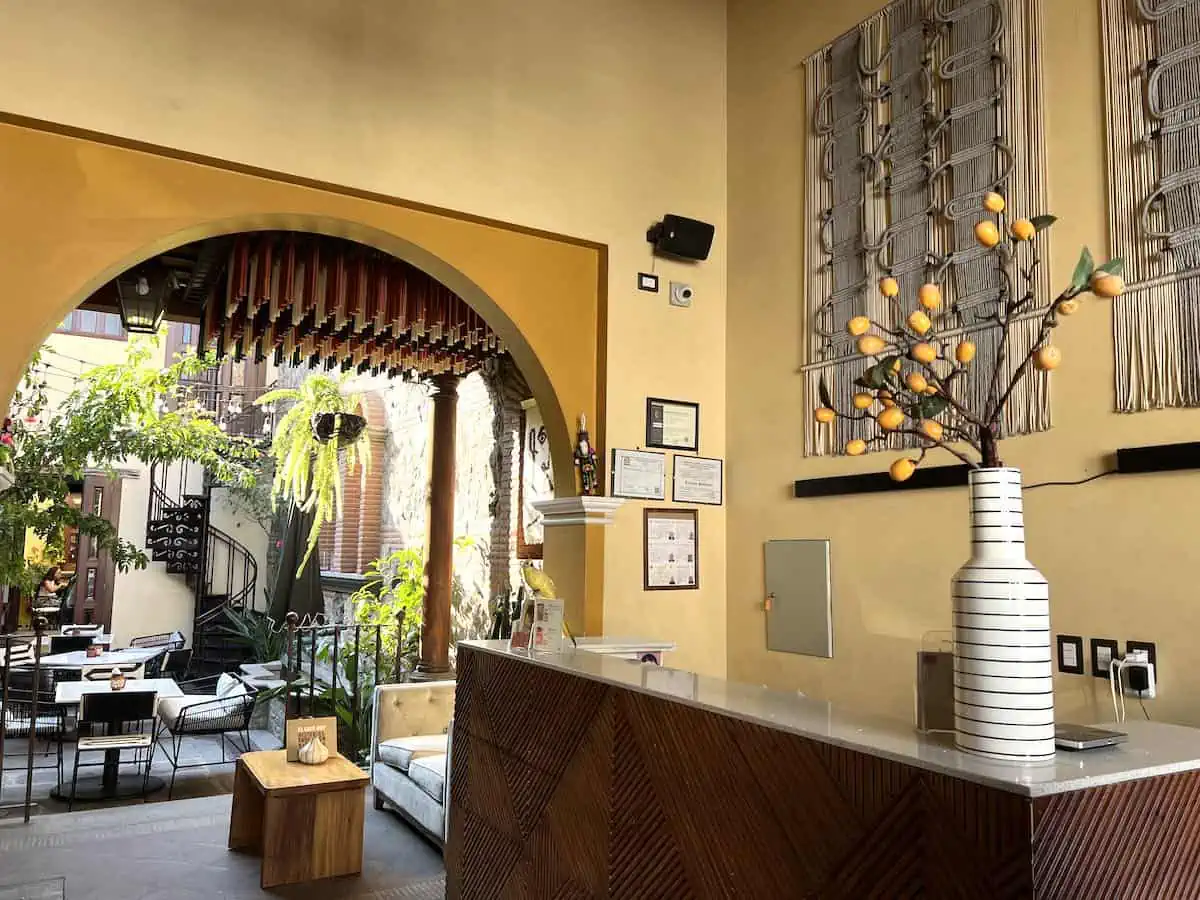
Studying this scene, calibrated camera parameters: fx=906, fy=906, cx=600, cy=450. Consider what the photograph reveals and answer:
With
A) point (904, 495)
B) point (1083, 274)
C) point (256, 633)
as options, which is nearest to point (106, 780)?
point (256, 633)

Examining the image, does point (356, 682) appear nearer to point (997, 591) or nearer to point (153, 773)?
point (153, 773)

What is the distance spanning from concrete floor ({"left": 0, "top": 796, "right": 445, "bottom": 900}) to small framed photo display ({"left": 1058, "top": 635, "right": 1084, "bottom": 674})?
9.82 ft

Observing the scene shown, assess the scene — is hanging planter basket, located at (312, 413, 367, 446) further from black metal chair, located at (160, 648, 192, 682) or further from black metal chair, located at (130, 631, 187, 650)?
black metal chair, located at (130, 631, 187, 650)

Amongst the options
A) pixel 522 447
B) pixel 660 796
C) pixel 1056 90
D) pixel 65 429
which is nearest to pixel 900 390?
pixel 660 796

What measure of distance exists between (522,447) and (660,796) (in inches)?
201

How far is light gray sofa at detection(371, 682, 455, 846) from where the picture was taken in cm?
491

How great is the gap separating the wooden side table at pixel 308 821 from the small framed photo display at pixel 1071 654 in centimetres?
333

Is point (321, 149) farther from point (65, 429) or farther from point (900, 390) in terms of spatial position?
point (65, 429)

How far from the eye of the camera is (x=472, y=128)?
15.8ft

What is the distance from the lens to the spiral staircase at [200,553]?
12.5 metres

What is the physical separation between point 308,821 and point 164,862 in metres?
0.86

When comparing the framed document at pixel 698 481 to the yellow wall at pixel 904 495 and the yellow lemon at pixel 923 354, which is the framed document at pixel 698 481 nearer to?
the yellow wall at pixel 904 495

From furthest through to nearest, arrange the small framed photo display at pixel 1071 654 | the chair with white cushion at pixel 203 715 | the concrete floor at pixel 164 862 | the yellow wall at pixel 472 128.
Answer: the chair with white cushion at pixel 203 715 < the concrete floor at pixel 164 862 < the yellow wall at pixel 472 128 < the small framed photo display at pixel 1071 654

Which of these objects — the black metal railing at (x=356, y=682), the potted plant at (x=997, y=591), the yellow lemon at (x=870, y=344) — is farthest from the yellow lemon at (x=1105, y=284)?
the black metal railing at (x=356, y=682)
